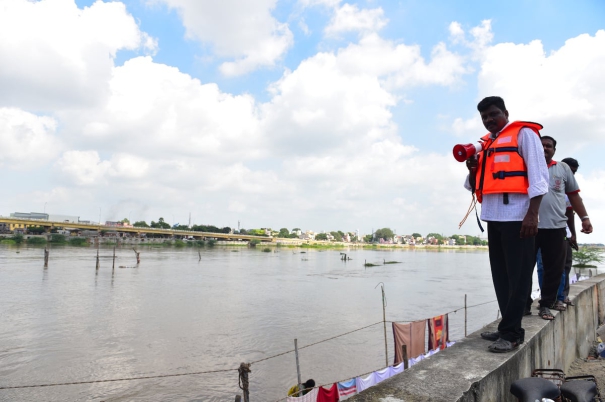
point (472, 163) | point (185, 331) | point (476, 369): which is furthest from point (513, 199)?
point (185, 331)

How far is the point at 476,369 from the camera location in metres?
2.60

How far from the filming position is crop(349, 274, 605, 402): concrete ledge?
7.27ft

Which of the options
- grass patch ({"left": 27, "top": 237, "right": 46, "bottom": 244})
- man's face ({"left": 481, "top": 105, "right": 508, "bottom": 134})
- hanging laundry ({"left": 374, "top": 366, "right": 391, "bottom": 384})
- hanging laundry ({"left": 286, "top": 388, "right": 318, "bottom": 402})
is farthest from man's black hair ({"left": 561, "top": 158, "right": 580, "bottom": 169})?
grass patch ({"left": 27, "top": 237, "right": 46, "bottom": 244})

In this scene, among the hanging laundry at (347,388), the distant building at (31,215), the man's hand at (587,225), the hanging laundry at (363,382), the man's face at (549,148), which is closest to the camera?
the man's face at (549,148)

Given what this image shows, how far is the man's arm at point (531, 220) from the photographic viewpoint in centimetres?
286

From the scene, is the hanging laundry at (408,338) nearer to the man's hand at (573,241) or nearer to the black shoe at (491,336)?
the man's hand at (573,241)

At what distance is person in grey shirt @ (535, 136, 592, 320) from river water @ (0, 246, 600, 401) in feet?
28.1

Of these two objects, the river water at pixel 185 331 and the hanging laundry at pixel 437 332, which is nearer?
the hanging laundry at pixel 437 332

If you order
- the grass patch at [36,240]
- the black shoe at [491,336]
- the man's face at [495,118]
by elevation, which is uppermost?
the man's face at [495,118]

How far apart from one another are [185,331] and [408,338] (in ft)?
42.3

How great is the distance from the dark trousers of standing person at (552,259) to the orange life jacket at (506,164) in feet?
6.15

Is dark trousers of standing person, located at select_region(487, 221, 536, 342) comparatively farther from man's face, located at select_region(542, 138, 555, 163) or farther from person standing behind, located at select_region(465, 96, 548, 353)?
man's face, located at select_region(542, 138, 555, 163)

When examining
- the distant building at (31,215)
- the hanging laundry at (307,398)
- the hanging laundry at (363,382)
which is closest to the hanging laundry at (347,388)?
the hanging laundry at (363,382)

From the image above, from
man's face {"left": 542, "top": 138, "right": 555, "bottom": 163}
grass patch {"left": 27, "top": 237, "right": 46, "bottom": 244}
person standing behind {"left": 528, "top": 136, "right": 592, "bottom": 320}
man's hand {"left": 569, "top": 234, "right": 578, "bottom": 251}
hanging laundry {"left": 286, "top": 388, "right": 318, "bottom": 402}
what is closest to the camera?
person standing behind {"left": 528, "top": 136, "right": 592, "bottom": 320}
